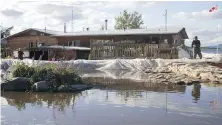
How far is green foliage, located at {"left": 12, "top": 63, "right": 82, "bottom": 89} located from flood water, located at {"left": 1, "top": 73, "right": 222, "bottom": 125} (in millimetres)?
910

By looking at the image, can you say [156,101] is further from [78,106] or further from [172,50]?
[172,50]

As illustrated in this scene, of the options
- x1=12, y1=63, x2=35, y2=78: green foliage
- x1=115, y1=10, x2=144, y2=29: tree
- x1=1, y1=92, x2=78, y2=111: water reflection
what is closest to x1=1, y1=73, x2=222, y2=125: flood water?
x1=1, y1=92, x2=78, y2=111: water reflection

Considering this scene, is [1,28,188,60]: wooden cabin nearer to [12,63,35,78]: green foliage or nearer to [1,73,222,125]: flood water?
[12,63,35,78]: green foliage

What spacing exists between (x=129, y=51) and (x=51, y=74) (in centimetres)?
1467

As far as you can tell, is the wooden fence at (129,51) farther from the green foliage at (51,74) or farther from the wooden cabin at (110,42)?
the green foliage at (51,74)

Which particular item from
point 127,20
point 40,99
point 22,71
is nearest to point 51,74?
point 22,71

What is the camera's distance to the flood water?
674 cm

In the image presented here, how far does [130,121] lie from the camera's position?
669cm

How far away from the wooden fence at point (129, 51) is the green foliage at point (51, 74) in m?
13.4

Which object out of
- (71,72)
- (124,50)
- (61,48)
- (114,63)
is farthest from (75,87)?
(61,48)

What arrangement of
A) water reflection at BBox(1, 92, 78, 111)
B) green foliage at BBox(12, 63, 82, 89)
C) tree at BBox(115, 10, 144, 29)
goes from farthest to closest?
tree at BBox(115, 10, 144, 29) → green foliage at BBox(12, 63, 82, 89) → water reflection at BBox(1, 92, 78, 111)

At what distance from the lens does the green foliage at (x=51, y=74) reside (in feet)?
37.4

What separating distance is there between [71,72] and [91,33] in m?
30.2

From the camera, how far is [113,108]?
26.6 ft
